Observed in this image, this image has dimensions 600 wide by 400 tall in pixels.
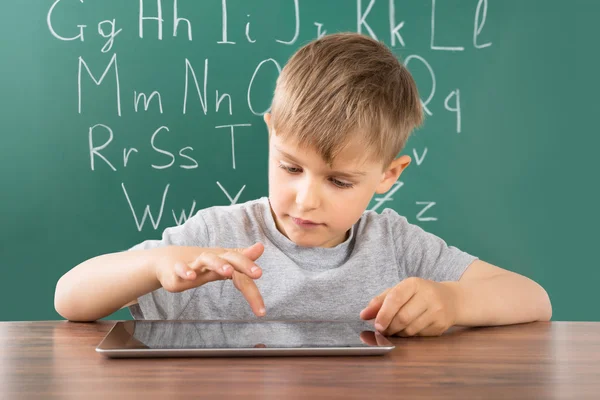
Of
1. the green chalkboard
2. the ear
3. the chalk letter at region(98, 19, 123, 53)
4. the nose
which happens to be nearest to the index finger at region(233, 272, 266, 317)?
the nose

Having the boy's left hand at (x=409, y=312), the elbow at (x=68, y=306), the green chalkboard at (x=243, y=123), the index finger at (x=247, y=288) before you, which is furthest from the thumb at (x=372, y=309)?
the green chalkboard at (x=243, y=123)

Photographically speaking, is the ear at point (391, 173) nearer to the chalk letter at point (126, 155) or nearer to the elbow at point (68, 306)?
the elbow at point (68, 306)

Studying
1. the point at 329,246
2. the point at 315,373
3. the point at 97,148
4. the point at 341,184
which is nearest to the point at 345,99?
the point at 341,184

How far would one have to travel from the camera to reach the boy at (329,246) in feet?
2.77

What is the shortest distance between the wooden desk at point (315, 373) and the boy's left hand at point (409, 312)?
38 millimetres

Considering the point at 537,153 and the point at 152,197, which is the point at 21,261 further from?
the point at 537,153

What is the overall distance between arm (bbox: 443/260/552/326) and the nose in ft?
0.66

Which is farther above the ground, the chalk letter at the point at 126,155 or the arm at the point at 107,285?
the arm at the point at 107,285

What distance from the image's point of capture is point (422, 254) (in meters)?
1.19

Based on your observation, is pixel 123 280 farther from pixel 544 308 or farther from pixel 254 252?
pixel 544 308

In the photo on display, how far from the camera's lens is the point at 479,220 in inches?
96.8

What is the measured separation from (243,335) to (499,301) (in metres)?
0.39

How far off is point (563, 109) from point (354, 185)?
69.4 inches

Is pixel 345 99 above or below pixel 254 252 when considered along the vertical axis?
above
